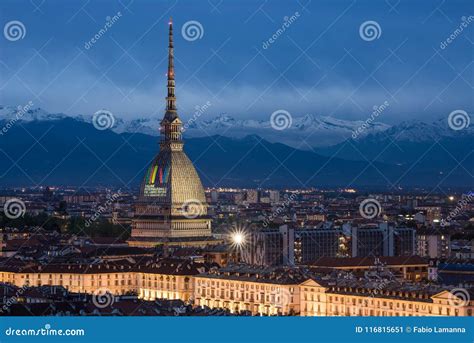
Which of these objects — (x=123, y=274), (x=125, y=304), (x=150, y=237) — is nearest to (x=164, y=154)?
(x=150, y=237)

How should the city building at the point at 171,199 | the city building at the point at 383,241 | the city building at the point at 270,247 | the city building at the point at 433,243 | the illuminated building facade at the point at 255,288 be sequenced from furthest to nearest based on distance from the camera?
the city building at the point at 171,199
the city building at the point at 383,241
the city building at the point at 433,243
the city building at the point at 270,247
the illuminated building facade at the point at 255,288

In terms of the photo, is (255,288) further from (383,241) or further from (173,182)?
(173,182)

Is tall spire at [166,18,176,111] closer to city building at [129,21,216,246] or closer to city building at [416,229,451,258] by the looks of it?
city building at [129,21,216,246]

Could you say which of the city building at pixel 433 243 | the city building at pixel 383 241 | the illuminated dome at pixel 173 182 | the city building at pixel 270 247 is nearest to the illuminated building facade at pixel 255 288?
the city building at pixel 270 247

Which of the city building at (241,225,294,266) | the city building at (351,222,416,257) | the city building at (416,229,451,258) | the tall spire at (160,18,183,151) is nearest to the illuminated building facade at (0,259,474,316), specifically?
the city building at (241,225,294,266)

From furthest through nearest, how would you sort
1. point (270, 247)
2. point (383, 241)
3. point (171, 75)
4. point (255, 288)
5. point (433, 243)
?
point (171, 75) → point (383, 241) → point (433, 243) → point (270, 247) → point (255, 288)

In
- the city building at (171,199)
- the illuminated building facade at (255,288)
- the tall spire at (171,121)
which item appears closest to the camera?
the illuminated building facade at (255,288)

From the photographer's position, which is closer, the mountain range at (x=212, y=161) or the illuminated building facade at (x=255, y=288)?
the illuminated building facade at (x=255, y=288)

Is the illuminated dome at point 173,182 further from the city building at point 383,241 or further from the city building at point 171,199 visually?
the city building at point 383,241

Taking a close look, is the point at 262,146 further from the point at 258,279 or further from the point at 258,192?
the point at 258,279

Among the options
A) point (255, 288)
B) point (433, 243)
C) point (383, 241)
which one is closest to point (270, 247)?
point (383, 241)

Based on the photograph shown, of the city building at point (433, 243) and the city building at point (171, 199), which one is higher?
the city building at point (171, 199)

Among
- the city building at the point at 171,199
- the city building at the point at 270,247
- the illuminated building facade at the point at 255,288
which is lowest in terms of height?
the illuminated building facade at the point at 255,288

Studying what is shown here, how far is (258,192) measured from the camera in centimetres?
12462
